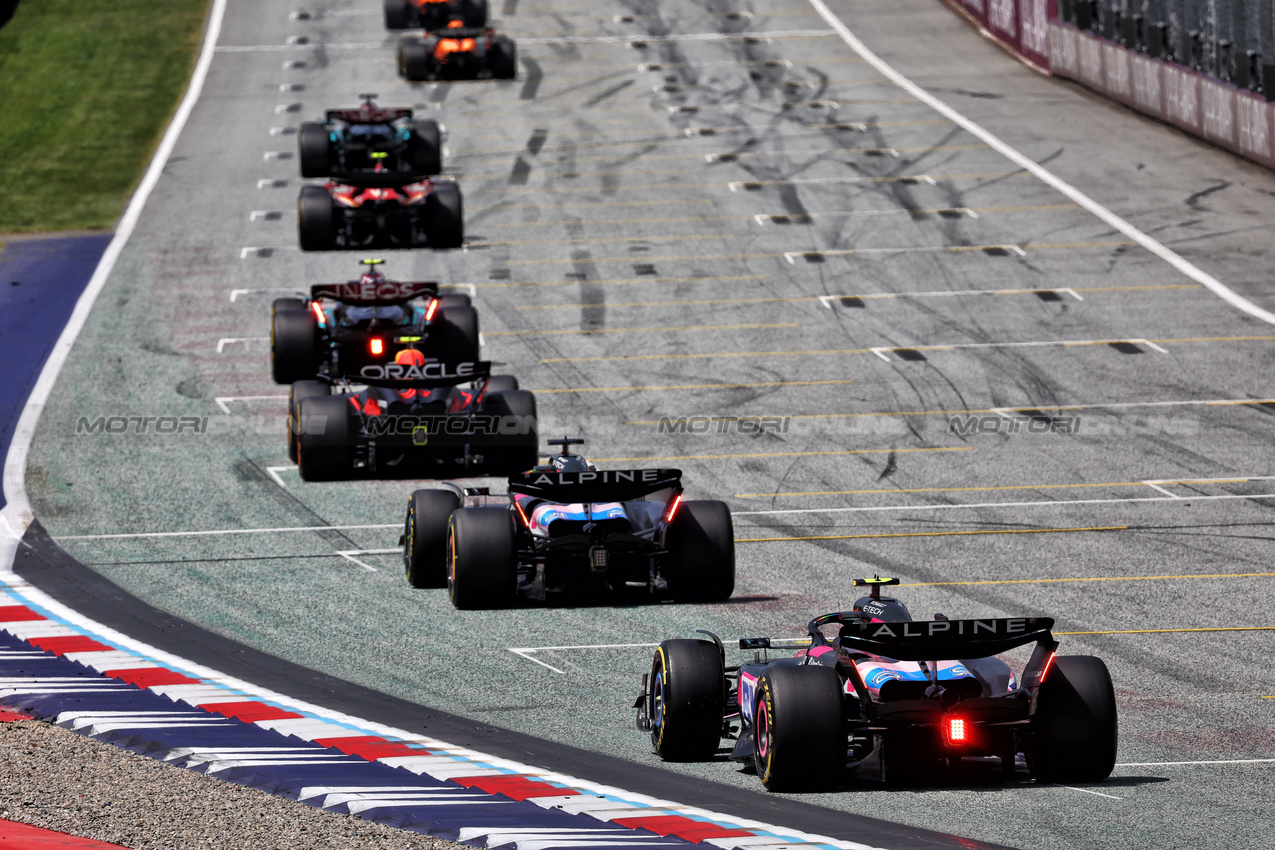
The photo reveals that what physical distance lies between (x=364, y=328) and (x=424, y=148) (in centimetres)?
1213

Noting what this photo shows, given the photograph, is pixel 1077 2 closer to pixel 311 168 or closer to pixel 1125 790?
pixel 311 168

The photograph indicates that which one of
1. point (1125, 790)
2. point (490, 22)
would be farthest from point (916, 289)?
point (490, 22)

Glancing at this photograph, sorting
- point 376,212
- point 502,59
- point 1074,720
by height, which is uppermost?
point 1074,720

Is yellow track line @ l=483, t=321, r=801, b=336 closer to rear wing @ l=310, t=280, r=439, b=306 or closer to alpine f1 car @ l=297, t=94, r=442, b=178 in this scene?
rear wing @ l=310, t=280, r=439, b=306

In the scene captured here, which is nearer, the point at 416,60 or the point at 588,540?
the point at 588,540

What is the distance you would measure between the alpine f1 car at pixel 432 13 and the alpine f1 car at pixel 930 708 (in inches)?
1712

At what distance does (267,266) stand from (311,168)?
4.32 metres

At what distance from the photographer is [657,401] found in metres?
28.9

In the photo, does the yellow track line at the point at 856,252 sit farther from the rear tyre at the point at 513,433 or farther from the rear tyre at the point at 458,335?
the rear tyre at the point at 513,433

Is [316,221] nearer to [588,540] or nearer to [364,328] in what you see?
[364,328]

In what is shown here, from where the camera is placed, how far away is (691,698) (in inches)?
536

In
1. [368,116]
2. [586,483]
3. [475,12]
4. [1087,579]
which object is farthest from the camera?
[475,12]

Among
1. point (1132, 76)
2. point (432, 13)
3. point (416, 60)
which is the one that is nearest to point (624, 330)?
point (416, 60)

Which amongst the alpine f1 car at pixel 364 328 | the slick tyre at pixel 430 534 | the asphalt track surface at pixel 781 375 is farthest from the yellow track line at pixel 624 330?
the slick tyre at pixel 430 534
